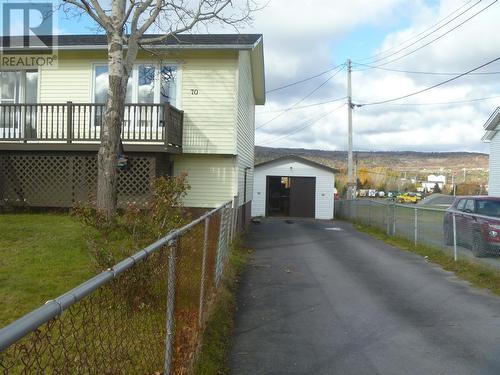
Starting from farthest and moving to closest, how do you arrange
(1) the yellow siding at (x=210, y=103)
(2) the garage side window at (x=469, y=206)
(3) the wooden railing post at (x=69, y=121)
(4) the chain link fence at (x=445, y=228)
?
1. (1) the yellow siding at (x=210, y=103)
2. (3) the wooden railing post at (x=69, y=121)
3. (2) the garage side window at (x=469, y=206)
4. (4) the chain link fence at (x=445, y=228)

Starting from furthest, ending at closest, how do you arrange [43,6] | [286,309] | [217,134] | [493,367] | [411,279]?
[217,134] → [43,6] → [411,279] → [286,309] → [493,367]

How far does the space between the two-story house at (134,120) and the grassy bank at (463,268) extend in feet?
18.9

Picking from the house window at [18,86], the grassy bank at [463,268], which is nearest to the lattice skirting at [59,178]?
the house window at [18,86]

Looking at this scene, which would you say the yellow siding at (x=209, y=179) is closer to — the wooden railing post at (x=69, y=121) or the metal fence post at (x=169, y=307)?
the wooden railing post at (x=69, y=121)

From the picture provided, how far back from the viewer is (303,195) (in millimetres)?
32000

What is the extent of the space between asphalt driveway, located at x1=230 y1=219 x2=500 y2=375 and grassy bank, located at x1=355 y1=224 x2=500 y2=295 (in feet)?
1.14

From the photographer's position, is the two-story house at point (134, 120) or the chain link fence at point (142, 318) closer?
the chain link fence at point (142, 318)

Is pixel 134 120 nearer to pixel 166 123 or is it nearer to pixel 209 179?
pixel 166 123

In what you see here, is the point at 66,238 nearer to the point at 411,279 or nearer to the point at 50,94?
the point at 411,279

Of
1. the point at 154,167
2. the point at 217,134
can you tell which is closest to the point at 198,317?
the point at 154,167

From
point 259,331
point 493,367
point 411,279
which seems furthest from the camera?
point 411,279

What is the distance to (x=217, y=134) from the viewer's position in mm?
16156

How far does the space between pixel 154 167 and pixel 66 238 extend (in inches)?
207

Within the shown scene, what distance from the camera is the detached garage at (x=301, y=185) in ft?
104
